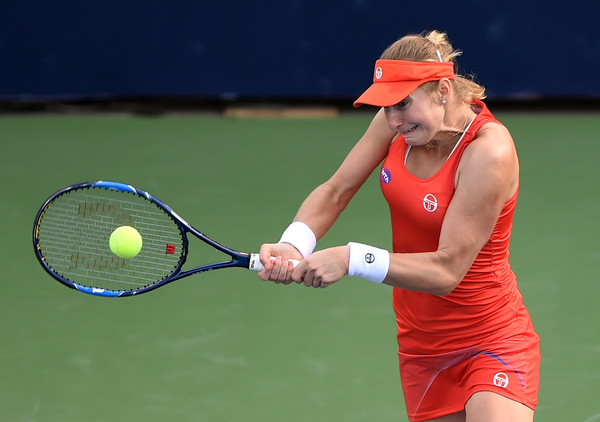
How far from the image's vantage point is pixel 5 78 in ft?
29.5

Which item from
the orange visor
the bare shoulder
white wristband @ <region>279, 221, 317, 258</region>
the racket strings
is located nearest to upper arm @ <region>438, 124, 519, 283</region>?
the bare shoulder

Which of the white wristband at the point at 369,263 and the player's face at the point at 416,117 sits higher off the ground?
the player's face at the point at 416,117

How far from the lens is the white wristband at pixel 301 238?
3.33m

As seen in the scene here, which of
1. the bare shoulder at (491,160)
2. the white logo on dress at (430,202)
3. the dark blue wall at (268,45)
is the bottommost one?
the white logo on dress at (430,202)

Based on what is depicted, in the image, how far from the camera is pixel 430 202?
10.1 ft

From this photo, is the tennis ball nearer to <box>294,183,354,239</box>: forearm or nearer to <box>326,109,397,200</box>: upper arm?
<box>294,183,354,239</box>: forearm

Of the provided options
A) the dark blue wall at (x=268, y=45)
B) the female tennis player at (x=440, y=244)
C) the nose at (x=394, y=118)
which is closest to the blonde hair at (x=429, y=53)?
the female tennis player at (x=440, y=244)

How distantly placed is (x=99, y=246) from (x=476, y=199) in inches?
80.3

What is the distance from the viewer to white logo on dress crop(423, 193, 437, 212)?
3.06m

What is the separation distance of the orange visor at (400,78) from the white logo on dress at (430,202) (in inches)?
13.2

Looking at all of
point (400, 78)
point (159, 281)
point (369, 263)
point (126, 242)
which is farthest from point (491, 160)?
point (126, 242)

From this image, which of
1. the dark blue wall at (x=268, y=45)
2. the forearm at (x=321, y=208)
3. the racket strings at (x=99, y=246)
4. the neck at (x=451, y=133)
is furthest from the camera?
the dark blue wall at (x=268, y=45)

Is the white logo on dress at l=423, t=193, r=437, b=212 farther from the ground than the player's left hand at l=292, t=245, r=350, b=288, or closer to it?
farther from the ground

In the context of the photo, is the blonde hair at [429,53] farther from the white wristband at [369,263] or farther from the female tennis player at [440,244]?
the white wristband at [369,263]
